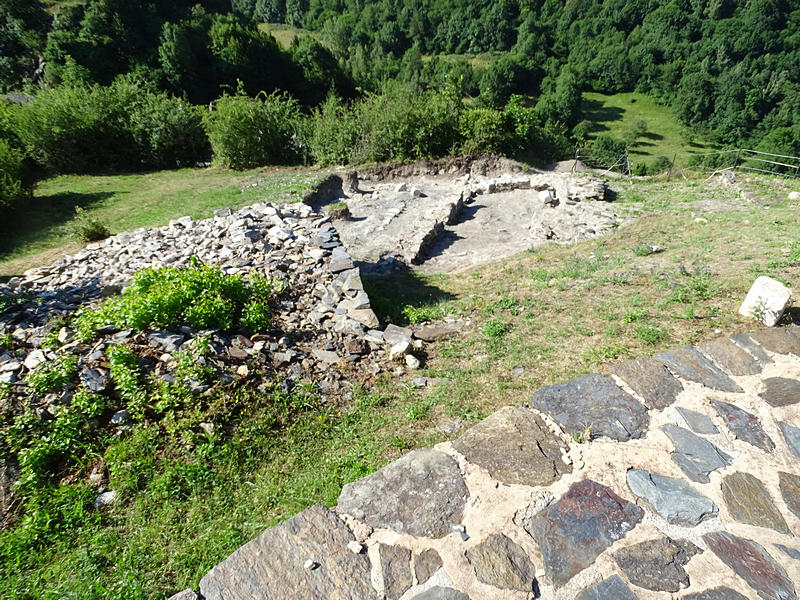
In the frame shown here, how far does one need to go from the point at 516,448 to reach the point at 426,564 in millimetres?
808

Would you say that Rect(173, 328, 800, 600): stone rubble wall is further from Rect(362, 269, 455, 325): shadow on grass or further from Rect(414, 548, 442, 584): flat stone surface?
Rect(362, 269, 455, 325): shadow on grass

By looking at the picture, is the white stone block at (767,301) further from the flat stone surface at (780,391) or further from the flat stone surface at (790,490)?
the flat stone surface at (790,490)

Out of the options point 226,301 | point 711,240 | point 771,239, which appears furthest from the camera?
point 711,240

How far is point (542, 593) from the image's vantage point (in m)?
1.61

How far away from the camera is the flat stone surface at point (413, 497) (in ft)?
6.28

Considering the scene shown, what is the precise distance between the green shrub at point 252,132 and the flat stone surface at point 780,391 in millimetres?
16948

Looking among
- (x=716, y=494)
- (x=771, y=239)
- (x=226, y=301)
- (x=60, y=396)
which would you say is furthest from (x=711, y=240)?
(x=60, y=396)

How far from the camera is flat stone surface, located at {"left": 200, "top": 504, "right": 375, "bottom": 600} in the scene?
5.53 feet

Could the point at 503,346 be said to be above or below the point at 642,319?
Result: below

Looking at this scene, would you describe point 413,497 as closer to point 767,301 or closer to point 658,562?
point 658,562

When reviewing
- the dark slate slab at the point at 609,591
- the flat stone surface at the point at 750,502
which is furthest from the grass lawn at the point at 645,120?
the dark slate slab at the point at 609,591

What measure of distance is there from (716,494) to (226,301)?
415 centimetres

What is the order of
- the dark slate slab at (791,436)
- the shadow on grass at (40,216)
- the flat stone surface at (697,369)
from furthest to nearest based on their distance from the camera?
1. the shadow on grass at (40,216)
2. the flat stone surface at (697,369)
3. the dark slate slab at (791,436)

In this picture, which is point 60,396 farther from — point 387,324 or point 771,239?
point 771,239
